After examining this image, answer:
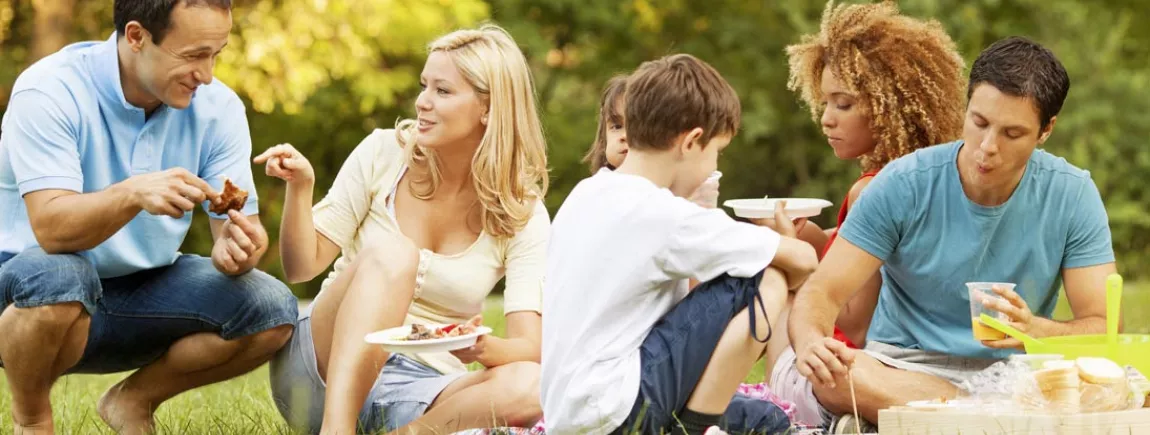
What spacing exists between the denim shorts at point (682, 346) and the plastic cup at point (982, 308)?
0.63 meters

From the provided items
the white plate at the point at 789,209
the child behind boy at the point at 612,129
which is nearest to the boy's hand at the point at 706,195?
the white plate at the point at 789,209

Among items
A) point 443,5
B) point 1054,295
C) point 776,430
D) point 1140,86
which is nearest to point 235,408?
point 776,430

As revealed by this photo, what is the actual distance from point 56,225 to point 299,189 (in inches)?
24.6

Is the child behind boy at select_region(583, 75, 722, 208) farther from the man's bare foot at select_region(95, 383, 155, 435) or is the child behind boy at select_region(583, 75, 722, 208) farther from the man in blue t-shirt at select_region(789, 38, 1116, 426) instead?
the man's bare foot at select_region(95, 383, 155, 435)

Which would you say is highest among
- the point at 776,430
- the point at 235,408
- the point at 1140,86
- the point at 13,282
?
the point at 13,282

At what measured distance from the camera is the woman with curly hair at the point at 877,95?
14.1 feet

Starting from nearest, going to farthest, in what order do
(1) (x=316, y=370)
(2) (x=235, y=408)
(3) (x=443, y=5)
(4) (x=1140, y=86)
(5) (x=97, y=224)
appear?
(5) (x=97, y=224)
(1) (x=316, y=370)
(2) (x=235, y=408)
(3) (x=443, y=5)
(4) (x=1140, y=86)

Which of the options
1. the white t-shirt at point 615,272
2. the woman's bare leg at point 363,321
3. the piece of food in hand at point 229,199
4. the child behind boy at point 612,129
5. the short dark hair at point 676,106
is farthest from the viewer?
the child behind boy at point 612,129

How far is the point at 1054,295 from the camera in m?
3.94

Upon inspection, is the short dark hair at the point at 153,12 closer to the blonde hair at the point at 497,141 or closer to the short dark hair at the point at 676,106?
the blonde hair at the point at 497,141

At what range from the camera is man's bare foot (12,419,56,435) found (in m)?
3.69

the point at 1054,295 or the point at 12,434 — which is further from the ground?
the point at 1054,295

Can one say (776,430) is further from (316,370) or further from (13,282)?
(13,282)

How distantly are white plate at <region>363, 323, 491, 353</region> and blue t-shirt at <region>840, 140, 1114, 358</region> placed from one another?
120cm
